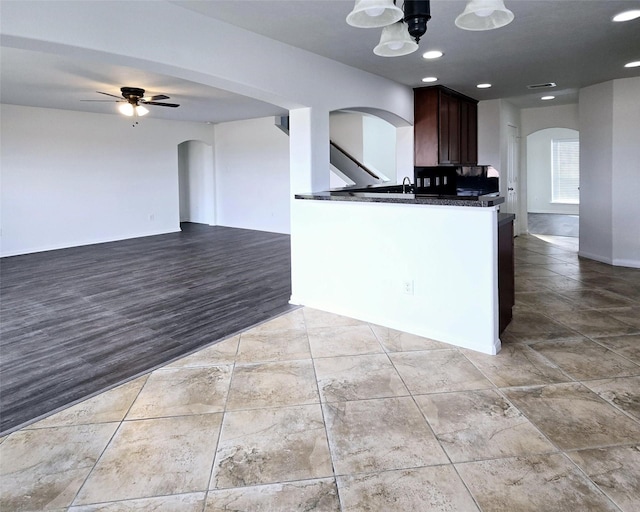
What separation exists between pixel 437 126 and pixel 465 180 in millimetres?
1171

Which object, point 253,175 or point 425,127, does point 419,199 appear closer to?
point 425,127

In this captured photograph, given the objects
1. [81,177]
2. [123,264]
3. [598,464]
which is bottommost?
[598,464]

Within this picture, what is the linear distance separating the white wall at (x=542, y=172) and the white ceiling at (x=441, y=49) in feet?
20.0

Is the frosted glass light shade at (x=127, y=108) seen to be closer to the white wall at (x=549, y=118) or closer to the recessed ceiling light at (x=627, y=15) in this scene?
the recessed ceiling light at (x=627, y=15)

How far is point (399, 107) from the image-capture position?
17.9 ft

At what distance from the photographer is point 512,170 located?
7.99 metres

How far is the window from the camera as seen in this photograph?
12305 mm

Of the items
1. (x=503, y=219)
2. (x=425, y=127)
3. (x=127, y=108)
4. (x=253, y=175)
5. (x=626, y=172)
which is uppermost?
(x=127, y=108)

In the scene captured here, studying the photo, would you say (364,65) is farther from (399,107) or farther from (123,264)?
(123,264)

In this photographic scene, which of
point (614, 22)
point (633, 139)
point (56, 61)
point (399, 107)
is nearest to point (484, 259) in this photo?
point (614, 22)

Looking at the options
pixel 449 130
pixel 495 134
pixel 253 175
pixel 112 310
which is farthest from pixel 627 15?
pixel 253 175

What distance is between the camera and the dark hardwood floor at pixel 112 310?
282 centimetres

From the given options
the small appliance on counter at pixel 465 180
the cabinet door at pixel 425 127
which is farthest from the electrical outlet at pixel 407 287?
the small appliance on counter at pixel 465 180

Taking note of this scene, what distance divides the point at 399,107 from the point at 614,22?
242 cm
